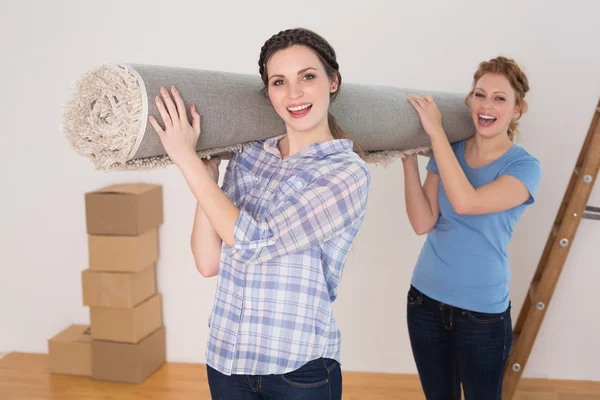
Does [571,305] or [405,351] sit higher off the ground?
[571,305]

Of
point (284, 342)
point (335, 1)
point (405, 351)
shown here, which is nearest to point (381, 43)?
point (335, 1)

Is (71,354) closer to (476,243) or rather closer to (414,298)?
(414,298)

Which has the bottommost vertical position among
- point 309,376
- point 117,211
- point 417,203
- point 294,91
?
point 117,211

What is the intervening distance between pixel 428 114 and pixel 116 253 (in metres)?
1.89

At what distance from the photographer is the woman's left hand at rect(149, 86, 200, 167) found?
1.14 meters

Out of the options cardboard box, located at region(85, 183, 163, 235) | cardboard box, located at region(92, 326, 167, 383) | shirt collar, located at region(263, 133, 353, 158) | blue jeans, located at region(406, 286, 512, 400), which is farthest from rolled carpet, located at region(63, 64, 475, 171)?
cardboard box, located at region(92, 326, 167, 383)

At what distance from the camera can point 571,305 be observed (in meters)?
3.06

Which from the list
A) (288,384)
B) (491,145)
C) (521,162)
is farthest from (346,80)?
(288,384)

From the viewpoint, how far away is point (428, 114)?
5.72 feet

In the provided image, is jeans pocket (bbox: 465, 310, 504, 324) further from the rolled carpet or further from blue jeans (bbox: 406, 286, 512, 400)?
the rolled carpet

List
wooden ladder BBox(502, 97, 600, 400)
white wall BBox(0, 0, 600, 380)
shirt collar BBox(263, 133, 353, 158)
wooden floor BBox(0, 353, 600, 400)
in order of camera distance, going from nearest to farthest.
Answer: shirt collar BBox(263, 133, 353, 158) < wooden ladder BBox(502, 97, 600, 400) < white wall BBox(0, 0, 600, 380) < wooden floor BBox(0, 353, 600, 400)

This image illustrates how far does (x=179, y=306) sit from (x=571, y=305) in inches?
78.2

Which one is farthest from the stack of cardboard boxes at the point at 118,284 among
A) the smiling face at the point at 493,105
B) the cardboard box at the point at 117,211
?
the smiling face at the point at 493,105

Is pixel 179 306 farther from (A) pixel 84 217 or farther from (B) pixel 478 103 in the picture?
(B) pixel 478 103
